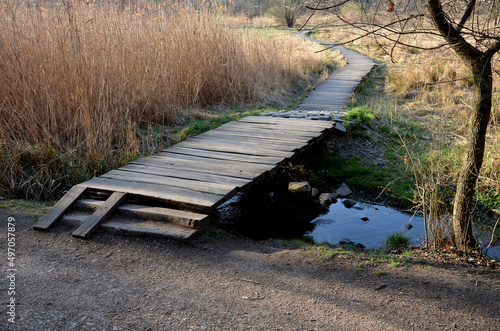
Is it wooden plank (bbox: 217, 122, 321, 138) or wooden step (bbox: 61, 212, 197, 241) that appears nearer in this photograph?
wooden step (bbox: 61, 212, 197, 241)

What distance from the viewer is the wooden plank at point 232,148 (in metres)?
4.39

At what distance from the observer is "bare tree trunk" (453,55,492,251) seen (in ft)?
9.25

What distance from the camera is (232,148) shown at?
462 cm

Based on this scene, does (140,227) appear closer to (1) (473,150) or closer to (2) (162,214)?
(2) (162,214)

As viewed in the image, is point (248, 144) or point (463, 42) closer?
point (463, 42)

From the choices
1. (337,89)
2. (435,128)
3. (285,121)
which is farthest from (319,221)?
(337,89)

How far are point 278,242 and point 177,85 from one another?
3926 mm

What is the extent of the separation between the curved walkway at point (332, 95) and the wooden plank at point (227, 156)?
6.61 feet

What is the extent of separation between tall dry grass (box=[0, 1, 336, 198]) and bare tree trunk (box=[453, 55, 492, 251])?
3.02 m

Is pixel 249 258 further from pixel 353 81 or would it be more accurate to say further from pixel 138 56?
pixel 353 81

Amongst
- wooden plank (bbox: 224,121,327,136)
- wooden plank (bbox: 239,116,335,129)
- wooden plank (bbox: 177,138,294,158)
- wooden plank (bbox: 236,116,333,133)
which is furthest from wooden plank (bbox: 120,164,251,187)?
wooden plank (bbox: 239,116,335,129)

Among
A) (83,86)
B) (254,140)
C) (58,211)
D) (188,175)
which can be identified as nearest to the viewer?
(58,211)

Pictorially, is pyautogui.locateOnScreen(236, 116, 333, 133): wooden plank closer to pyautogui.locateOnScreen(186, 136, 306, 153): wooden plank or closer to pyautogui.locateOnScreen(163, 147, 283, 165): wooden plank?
pyautogui.locateOnScreen(186, 136, 306, 153): wooden plank

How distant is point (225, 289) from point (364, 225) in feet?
6.37
